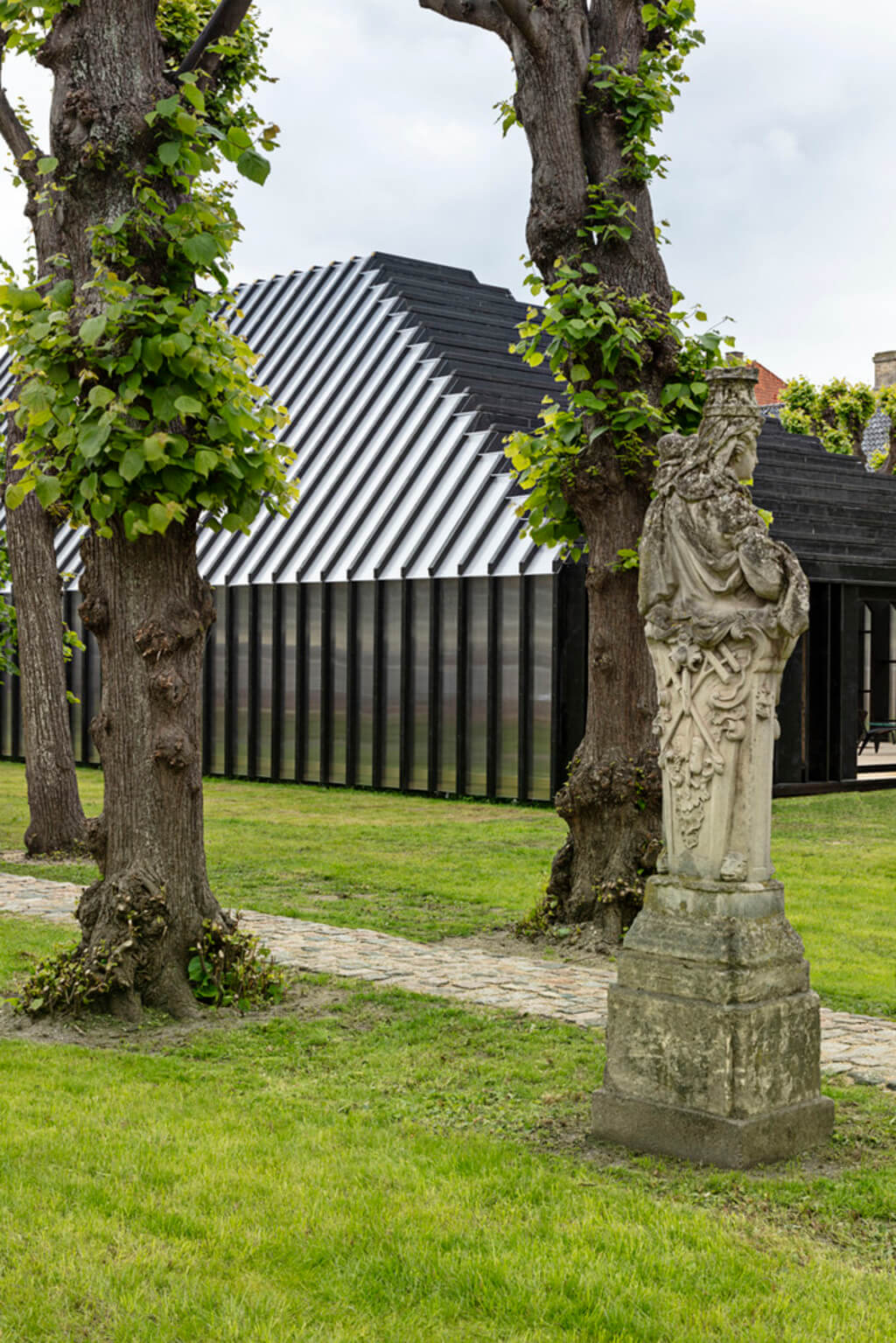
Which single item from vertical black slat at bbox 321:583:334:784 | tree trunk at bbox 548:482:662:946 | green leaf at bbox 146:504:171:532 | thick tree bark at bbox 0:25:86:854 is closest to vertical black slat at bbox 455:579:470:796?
vertical black slat at bbox 321:583:334:784

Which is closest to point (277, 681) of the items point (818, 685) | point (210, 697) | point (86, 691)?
point (210, 697)

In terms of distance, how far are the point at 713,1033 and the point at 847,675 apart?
1991 cm

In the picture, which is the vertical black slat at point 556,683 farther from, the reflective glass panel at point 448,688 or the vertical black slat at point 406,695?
the vertical black slat at point 406,695

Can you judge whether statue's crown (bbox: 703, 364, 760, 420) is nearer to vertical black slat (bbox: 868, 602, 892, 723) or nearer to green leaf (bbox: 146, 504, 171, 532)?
green leaf (bbox: 146, 504, 171, 532)

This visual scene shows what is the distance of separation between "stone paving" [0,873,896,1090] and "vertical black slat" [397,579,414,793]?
1232 cm

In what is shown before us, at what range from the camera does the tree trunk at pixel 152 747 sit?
877cm

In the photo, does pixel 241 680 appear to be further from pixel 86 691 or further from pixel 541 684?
pixel 541 684

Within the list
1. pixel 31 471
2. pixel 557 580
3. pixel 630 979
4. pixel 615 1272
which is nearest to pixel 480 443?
pixel 557 580

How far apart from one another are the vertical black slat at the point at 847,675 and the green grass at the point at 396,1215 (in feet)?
60.5

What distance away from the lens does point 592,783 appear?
11.2m

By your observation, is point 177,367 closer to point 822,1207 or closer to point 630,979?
point 630,979

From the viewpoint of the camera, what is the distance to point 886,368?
61.0 meters

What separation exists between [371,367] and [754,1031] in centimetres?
2429

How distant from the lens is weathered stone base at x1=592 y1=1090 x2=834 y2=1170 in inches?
237
